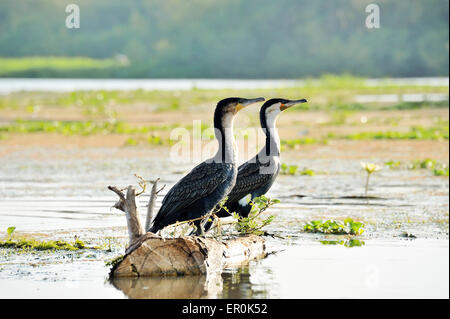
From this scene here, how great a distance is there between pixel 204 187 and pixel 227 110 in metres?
0.78

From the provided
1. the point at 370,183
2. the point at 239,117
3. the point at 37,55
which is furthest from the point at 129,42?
the point at 370,183

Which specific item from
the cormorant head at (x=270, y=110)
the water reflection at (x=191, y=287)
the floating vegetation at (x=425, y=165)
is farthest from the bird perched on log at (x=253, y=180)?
the floating vegetation at (x=425, y=165)

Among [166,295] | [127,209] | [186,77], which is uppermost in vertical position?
[186,77]

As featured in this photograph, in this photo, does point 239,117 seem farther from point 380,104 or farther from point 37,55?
point 37,55

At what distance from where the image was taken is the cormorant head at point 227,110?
8.07 metres

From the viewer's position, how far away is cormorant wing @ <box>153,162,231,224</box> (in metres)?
7.82

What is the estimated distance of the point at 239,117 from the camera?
25422mm

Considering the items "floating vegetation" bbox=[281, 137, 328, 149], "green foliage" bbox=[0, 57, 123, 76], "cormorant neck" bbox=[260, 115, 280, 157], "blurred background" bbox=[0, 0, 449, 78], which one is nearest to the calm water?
"cormorant neck" bbox=[260, 115, 280, 157]

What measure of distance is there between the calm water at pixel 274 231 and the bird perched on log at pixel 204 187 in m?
0.65

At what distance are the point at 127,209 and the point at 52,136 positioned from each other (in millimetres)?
13526

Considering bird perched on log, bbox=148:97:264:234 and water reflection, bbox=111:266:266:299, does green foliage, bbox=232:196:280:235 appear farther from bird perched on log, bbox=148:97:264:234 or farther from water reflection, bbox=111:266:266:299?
water reflection, bbox=111:266:266:299

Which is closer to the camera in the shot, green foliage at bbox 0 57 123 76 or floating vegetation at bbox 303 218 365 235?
floating vegetation at bbox 303 218 365 235

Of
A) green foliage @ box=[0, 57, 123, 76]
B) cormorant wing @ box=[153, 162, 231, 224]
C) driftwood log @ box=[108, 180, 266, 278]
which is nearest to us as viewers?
driftwood log @ box=[108, 180, 266, 278]

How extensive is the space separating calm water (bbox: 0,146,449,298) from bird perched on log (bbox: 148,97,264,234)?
654 millimetres
